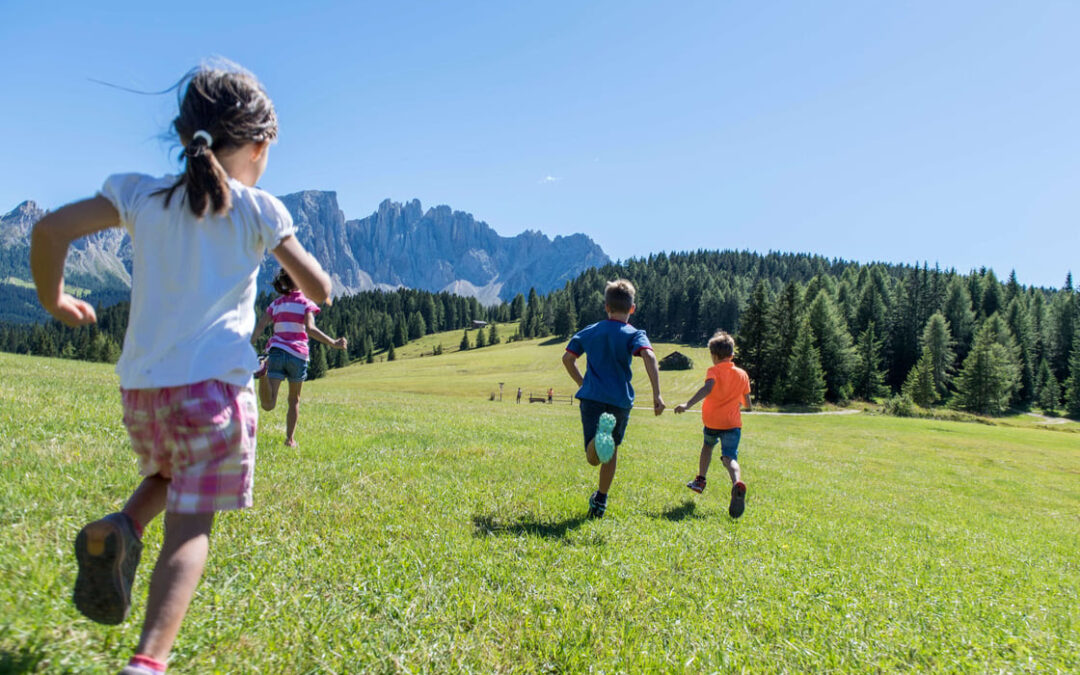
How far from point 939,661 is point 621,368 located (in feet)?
13.0

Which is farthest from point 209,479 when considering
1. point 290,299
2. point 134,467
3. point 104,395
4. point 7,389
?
point 104,395

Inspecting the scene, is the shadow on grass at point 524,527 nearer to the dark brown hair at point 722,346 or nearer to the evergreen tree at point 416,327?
the dark brown hair at point 722,346

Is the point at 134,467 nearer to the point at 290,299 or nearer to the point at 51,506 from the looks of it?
the point at 51,506

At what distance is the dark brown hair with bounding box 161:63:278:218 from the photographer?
2.56 m

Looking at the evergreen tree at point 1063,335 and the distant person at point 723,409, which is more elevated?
the evergreen tree at point 1063,335

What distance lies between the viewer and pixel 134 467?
6020mm

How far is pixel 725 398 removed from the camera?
923cm

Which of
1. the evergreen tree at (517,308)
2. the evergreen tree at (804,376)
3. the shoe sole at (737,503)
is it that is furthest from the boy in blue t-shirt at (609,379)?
the evergreen tree at (517,308)

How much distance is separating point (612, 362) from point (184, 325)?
504 cm

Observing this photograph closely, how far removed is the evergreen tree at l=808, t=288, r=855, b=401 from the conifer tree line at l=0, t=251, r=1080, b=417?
16 centimetres

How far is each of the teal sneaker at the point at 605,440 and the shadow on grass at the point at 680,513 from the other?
145 cm

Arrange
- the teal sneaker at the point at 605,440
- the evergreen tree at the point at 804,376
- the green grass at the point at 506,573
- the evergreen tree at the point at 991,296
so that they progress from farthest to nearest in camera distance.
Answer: the evergreen tree at the point at 991,296
the evergreen tree at the point at 804,376
the teal sneaker at the point at 605,440
the green grass at the point at 506,573

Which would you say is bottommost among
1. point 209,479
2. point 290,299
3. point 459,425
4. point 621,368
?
point 459,425

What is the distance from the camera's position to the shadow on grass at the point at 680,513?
7.39m
